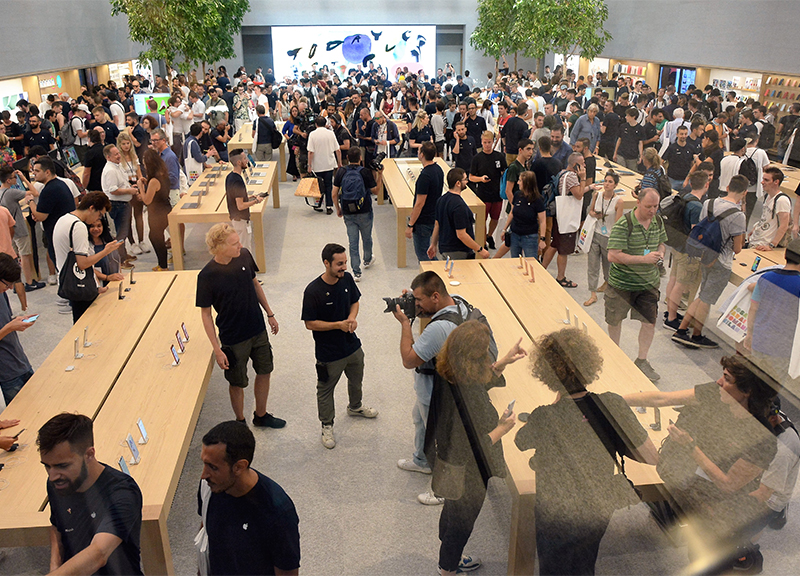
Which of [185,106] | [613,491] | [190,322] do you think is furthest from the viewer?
[185,106]

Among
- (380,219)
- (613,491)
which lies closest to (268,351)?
(613,491)

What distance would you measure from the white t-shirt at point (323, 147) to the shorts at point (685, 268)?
4.93 meters

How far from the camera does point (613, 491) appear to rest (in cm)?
263

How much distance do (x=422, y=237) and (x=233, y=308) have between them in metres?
2.88

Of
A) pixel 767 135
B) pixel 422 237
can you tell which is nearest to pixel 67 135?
pixel 422 237

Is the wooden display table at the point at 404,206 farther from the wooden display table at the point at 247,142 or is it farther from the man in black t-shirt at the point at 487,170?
the wooden display table at the point at 247,142

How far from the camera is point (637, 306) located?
15.7 ft

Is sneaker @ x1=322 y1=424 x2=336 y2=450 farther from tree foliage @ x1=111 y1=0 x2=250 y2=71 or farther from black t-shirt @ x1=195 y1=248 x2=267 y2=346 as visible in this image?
tree foliage @ x1=111 y1=0 x2=250 y2=71

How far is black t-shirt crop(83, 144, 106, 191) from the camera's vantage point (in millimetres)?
7125

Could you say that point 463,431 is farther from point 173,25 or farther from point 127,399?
point 173,25

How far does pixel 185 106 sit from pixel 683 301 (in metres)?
9.42

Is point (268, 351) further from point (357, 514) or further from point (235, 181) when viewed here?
point (235, 181)

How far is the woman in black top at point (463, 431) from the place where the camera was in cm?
304

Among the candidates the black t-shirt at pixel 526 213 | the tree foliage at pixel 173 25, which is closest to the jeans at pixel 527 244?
the black t-shirt at pixel 526 213
